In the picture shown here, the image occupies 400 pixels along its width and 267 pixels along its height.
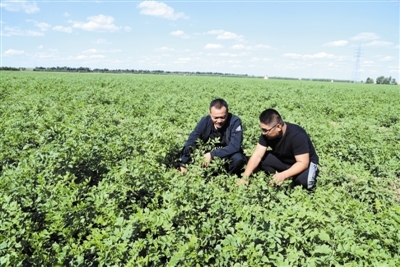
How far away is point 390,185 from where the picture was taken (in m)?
5.45

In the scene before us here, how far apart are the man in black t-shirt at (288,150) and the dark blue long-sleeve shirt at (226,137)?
0.48 meters

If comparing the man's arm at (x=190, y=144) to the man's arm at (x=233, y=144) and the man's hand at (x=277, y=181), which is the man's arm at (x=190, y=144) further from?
the man's hand at (x=277, y=181)

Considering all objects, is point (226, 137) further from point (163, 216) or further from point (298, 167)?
point (163, 216)

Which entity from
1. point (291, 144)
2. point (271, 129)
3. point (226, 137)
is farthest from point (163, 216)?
point (226, 137)

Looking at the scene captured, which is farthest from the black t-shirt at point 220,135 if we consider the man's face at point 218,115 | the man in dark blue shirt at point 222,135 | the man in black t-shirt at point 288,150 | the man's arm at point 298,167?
the man's arm at point 298,167

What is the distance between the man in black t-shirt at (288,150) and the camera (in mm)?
4645

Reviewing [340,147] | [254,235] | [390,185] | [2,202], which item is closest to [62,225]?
[2,202]

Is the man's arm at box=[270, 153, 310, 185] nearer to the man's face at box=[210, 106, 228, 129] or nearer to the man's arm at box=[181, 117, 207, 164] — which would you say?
the man's face at box=[210, 106, 228, 129]

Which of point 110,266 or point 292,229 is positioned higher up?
point 292,229

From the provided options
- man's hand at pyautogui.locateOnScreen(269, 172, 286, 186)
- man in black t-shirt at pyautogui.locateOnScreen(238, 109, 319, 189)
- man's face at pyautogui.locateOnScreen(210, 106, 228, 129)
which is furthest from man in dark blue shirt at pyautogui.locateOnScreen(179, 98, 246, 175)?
man's hand at pyautogui.locateOnScreen(269, 172, 286, 186)

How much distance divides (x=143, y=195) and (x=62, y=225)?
112 cm

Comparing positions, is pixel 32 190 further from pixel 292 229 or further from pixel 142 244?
pixel 292 229

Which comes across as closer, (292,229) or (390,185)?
(292,229)

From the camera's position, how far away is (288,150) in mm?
4992
